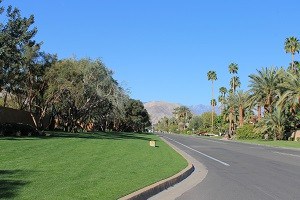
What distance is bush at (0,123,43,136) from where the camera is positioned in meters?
33.6

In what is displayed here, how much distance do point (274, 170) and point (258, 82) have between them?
182ft

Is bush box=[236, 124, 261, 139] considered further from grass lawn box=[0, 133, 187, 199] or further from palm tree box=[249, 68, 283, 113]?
grass lawn box=[0, 133, 187, 199]

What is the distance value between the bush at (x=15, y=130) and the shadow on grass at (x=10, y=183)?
21626 millimetres

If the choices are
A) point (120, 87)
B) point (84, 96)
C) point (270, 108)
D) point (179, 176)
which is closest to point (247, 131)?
point (270, 108)

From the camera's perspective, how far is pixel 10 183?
1062 centimetres

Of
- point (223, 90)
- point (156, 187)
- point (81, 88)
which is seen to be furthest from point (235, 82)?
point (156, 187)

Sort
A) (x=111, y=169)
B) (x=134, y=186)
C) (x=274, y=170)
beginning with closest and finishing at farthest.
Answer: (x=134, y=186) → (x=111, y=169) → (x=274, y=170)

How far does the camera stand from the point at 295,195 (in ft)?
40.5

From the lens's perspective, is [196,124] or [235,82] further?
[196,124]

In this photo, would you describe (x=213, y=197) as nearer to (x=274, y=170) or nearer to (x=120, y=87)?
(x=274, y=170)

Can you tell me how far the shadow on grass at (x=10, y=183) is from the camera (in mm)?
9203

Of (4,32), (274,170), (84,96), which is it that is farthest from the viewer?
(84,96)

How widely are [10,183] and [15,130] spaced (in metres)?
A: 25.2

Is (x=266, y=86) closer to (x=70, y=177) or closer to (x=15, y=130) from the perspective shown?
(x=15, y=130)
